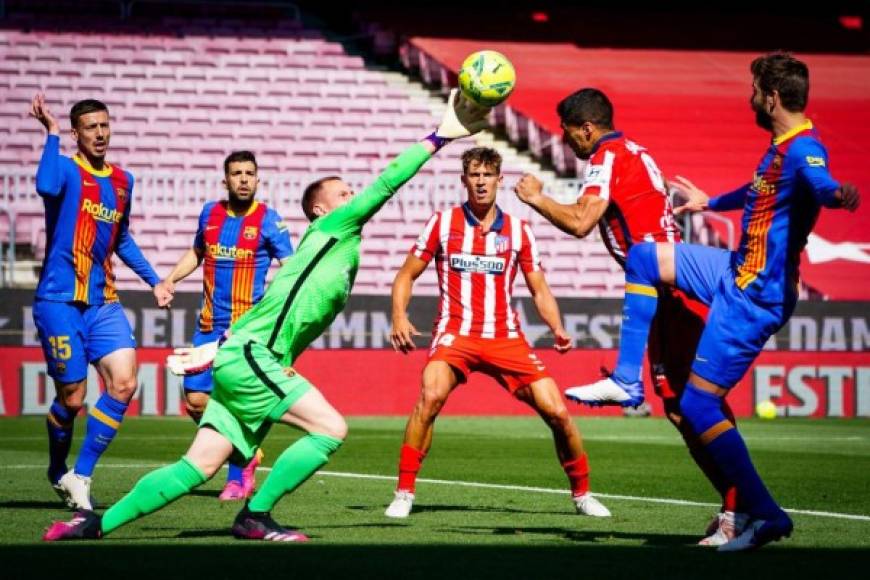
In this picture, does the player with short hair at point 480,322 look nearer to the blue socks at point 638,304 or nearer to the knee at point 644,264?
the blue socks at point 638,304

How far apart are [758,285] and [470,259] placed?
9.70 ft

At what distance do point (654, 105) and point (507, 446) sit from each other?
50.9 ft

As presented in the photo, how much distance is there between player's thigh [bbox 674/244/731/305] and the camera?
7.61 metres

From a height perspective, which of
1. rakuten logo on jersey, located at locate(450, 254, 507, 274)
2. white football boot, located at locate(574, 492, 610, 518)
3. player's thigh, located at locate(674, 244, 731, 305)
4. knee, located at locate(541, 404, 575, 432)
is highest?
rakuten logo on jersey, located at locate(450, 254, 507, 274)

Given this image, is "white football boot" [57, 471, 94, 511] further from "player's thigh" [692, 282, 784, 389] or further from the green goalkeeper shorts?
"player's thigh" [692, 282, 784, 389]

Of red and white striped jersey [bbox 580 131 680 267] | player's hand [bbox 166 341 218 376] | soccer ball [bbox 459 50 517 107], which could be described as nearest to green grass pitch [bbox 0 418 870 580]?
player's hand [bbox 166 341 218 376]

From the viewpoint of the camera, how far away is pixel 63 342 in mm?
9461

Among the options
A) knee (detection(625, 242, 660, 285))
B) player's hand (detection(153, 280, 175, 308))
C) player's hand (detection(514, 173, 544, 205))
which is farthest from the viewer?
player's hand (detection(153, 280, 175, 308))

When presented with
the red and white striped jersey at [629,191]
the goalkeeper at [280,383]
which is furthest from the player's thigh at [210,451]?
the red and white striped jersey at [629,191]

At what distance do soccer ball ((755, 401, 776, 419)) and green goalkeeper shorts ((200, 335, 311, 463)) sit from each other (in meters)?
14.8

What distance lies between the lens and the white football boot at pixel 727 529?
7801 mm

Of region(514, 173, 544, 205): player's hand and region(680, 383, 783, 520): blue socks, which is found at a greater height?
region(514, 173, 544, 205): player's hand

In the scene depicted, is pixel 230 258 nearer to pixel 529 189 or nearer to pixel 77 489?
pixel 77 489

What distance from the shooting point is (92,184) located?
9.66 meters
